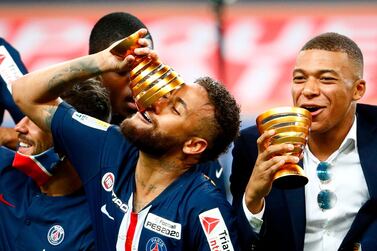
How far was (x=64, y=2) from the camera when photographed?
33.0 feet

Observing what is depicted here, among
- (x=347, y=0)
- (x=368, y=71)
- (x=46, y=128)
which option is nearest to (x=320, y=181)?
(x=46, y=128)

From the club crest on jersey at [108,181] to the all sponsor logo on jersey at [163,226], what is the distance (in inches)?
9.3

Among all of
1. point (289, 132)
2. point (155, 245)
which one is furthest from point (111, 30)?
point (289, 132)

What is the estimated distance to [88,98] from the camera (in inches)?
164

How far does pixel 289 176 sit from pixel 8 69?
68.6 inches

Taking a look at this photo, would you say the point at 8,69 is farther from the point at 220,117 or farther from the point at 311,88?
the point at 311,88

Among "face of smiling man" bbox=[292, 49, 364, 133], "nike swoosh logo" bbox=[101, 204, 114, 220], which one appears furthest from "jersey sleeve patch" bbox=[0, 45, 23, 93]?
"face of smiling man" bbox=[292, 49, 364, 133]

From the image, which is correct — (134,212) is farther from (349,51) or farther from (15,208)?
(349,51)

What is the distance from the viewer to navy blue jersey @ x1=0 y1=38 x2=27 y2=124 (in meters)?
4.53

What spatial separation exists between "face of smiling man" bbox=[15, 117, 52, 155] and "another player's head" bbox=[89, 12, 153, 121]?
52 cm

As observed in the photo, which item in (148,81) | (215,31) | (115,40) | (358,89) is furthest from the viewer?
(215,31)

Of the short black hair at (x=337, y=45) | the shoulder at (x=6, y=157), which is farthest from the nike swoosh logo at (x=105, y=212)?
the short black hair at (x=337, y=45)

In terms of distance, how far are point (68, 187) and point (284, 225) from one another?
933 mm

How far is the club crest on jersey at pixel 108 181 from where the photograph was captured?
12.5 feet
